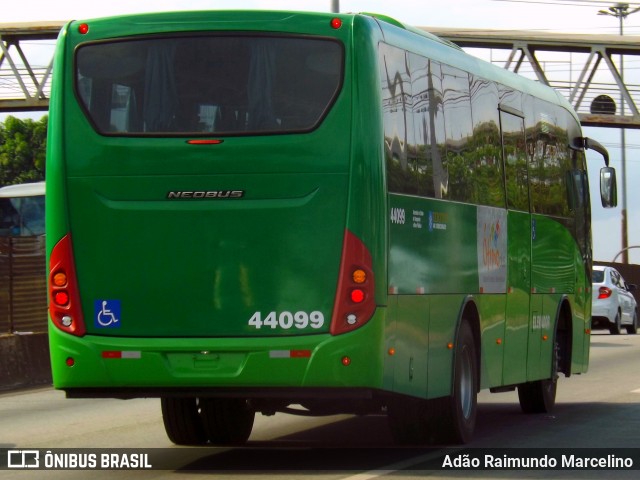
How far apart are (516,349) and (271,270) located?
181 inches

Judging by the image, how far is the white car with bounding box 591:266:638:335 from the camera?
38.1 metres

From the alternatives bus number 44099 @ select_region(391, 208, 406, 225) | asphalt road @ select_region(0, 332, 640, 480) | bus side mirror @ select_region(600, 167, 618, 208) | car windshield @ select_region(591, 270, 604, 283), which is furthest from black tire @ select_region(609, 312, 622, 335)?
bus number 44099 @ select_region(391, 208, 406, 225)

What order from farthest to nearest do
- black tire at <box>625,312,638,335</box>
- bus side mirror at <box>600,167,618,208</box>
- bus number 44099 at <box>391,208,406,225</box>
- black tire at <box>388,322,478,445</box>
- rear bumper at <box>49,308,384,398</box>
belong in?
black tire at <box>625,312,638,335</box> → bus side mirror at <box>600,167,618,208</box> → black tire at <box>388,322,478,445</box> → bus number 44099 at <box>391,208,406,225</box> → rear bumper at <box>49,308,384,398</box>

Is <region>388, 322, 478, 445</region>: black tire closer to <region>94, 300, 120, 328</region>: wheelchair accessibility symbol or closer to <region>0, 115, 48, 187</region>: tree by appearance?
<region>94, 300, 120, 328</region>: wheelchair accessibility symbol

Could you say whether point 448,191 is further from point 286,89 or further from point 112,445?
point 112,445

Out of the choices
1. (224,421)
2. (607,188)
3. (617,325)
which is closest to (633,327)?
(617,325)

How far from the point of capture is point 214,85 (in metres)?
10.8

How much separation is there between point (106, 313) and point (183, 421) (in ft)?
6.57

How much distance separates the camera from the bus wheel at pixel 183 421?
12477 millimetres

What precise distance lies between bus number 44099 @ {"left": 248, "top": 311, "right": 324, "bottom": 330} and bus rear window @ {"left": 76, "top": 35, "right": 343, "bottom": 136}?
1.23 meters

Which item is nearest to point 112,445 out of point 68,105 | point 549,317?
point 68,105

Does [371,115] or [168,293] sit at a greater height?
[371,115]

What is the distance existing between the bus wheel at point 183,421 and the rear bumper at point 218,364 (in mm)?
1610

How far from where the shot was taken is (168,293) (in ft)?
35.3
